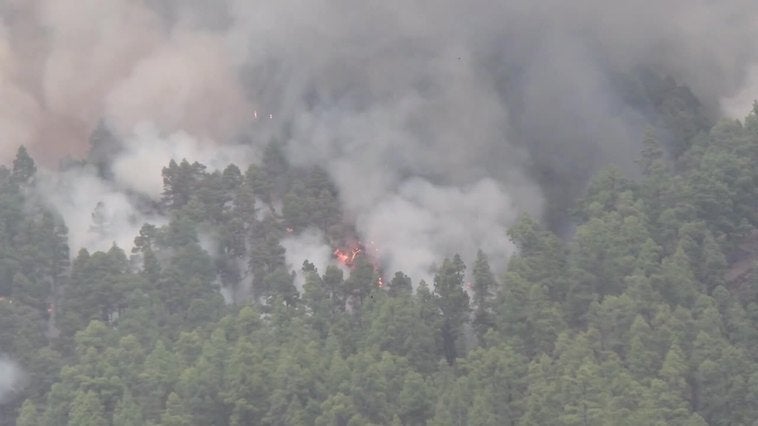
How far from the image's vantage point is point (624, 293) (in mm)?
47562

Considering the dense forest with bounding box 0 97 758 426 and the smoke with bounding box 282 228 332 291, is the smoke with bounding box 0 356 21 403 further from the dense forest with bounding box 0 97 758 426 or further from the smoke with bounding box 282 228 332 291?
Result: the smoke with bounding box 282 228 332 291

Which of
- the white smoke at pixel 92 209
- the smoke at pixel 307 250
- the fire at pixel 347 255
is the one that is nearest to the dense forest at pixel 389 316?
the fire at pixel 347 255

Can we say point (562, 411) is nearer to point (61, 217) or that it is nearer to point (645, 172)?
point (645, 172)

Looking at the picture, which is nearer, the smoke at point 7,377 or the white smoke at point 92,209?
the smoke at point 7,377

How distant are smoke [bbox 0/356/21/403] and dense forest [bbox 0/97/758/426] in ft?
0.64

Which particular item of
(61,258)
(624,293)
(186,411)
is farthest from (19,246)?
(624,293)

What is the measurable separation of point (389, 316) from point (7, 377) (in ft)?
31.7

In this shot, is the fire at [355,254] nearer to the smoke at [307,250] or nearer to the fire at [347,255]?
the fire at [347,255]

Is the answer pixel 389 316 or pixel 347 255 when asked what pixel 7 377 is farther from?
pixel 347 255

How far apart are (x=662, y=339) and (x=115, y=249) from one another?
50.6 ft

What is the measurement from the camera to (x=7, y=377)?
49.6 metres

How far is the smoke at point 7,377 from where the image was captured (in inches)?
1945

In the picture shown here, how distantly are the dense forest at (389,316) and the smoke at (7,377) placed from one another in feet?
0.64

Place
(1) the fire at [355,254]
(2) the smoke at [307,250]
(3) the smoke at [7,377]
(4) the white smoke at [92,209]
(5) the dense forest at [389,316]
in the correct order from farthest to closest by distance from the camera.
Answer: (4) the white smoke at [92,209]
(1) the fire at [355,254]
(2) the smoke at [307,250]
(3) the smoke at [7,377]
(5) the dense forest at [389,316]
